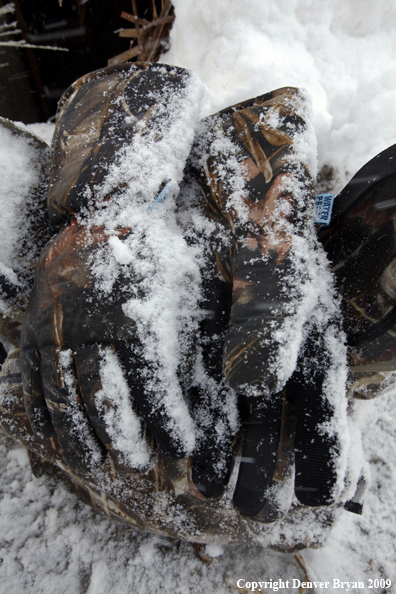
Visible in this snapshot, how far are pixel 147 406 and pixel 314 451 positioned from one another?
38 centimetres

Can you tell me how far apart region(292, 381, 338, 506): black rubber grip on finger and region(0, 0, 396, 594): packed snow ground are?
40cm

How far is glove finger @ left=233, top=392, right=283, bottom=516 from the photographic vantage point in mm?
838

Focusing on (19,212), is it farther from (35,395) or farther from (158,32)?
(158,32)

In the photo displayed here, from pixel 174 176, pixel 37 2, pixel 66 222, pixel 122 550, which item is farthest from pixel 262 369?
pixel 37 2

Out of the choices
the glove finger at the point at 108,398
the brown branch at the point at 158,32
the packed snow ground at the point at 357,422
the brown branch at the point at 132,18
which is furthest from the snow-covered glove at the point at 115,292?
the brown branch at the point at 132,18

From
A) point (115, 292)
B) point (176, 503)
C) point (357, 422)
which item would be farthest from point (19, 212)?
point (357, 422)

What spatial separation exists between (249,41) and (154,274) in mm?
1186

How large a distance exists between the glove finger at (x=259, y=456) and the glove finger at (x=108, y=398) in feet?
0.85

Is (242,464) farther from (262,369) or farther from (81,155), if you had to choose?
(81,155)

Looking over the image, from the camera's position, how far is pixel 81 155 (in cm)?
91

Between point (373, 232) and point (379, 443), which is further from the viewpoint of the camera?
point (379, 443)

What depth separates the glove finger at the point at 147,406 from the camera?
79 centimetres

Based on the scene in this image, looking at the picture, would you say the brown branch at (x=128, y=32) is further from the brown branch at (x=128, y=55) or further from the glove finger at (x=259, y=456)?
the glove finger at (x=259, y=456)

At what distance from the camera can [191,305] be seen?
2.84 ft
